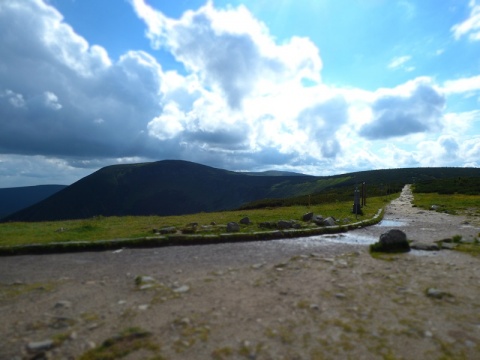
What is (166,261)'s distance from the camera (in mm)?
11617

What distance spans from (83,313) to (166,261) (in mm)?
4998

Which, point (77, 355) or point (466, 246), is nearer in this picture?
point (77, 355)

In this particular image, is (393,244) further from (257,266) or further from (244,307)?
(244,307)

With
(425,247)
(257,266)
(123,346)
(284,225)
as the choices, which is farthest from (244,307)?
(284,225)

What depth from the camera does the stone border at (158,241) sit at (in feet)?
44.6

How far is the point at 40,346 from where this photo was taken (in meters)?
5.26

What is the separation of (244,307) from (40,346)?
4039 millimetres

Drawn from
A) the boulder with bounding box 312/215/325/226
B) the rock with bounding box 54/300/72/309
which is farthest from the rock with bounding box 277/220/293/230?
the rock with bounding box 54/300/72/309

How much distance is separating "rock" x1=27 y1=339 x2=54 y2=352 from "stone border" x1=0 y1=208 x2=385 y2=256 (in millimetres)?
9183

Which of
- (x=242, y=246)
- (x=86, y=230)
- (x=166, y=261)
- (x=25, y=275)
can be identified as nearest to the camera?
(x=25, y=275)

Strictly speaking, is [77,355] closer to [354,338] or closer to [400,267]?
[354,338]

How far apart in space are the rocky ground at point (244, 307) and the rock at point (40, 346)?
2 centimetres

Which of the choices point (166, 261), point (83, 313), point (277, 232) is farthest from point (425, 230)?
point (83, 313)

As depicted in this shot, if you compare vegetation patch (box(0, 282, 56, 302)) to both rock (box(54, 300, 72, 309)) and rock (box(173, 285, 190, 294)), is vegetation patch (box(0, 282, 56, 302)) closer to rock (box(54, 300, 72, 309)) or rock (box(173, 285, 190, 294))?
rock (box(54, 300, 72, 309))
